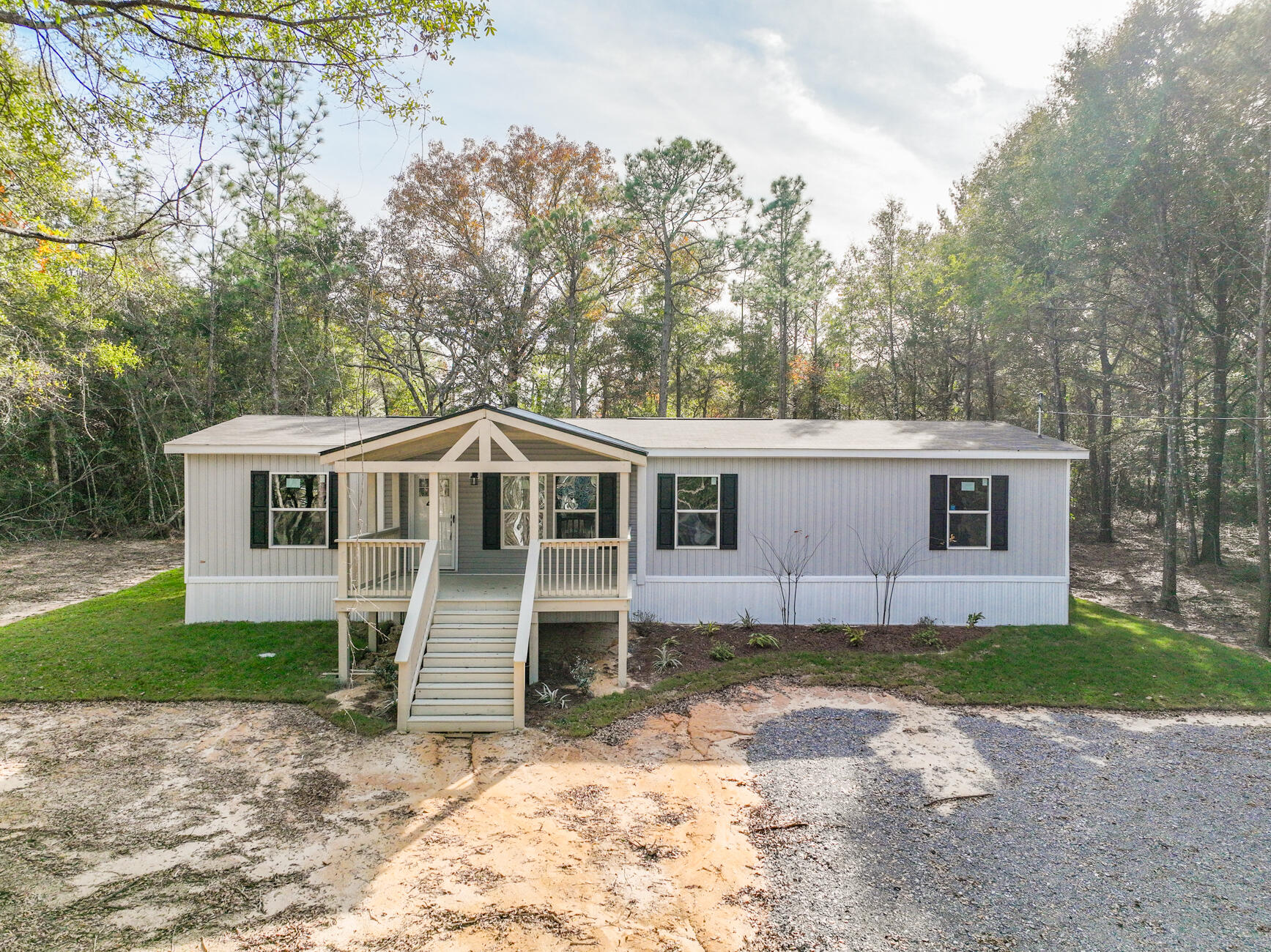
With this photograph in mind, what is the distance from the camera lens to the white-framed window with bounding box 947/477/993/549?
10055mm

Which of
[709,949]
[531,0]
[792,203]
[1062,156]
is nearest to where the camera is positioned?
[709,949]

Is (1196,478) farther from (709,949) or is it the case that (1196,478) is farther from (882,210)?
(709,949)

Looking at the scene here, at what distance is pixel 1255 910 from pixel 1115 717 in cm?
360

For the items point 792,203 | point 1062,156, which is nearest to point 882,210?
point 792,203

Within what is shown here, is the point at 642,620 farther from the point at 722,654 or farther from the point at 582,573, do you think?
the point at 582,573

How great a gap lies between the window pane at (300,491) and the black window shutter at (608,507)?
4.33 m

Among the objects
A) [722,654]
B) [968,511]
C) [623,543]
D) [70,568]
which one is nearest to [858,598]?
[968,511]

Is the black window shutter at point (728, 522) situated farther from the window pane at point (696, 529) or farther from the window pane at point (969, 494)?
the window pane at point (969, 494)

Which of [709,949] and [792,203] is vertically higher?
[792,203]

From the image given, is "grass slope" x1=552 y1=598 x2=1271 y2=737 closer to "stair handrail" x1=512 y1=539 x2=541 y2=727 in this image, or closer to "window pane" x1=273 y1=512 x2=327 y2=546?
"stair handrail" x1=512 y1=539 x2=541 y2=727

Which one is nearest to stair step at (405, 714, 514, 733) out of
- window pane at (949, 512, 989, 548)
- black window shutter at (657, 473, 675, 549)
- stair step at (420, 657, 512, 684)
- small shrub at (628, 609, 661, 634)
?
stair step at (420, 657, 512, 684)

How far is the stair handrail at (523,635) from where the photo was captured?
655 centimetres

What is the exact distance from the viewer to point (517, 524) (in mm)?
10195

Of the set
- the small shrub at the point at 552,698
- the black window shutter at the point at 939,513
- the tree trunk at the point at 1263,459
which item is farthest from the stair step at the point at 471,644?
the tree trunk at the point at 1263,459
